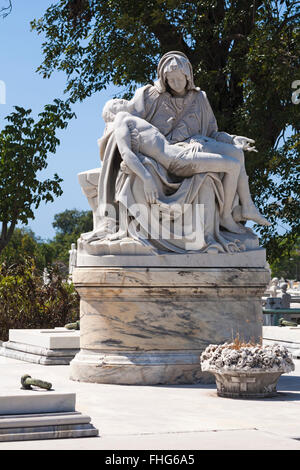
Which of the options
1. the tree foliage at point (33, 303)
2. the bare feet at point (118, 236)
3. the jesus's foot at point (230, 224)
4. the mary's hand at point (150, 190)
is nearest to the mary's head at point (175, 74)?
the mary's hand at point (150, 190)

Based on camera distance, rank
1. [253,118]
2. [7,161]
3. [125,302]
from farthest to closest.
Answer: [7,161] < [253,118] < [125,302]

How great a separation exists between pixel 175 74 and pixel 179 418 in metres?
4.25

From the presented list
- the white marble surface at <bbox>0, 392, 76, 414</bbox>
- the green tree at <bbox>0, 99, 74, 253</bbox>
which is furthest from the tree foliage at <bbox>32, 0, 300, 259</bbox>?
the white marble surface at <bbox>0, 392, 76, 414</bbox>

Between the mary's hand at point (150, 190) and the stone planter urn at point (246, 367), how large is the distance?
185 cm

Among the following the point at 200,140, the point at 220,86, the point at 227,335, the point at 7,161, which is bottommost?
the point at 227,335

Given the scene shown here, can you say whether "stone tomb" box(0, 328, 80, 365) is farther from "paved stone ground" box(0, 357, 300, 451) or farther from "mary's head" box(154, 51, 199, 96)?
"mary's head" box(154, 51, 199, 96)

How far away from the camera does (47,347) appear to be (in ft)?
37.4

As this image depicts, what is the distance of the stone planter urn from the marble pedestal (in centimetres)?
89

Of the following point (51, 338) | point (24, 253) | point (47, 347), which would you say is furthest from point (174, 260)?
point (24, 253)

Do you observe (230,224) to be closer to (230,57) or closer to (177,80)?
(177,80)

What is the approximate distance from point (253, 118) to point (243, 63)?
1115 millimetres

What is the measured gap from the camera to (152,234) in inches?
363
